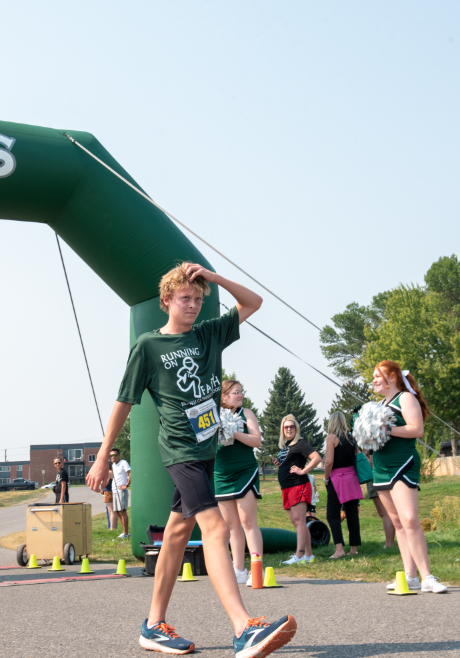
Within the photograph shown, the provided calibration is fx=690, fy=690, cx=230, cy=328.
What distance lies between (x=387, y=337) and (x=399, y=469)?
1591 inches

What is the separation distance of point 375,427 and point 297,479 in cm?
270

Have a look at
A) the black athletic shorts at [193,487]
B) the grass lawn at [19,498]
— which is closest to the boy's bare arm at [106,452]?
the black athletic shorts at [193,487]

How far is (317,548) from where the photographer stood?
31.0 feet

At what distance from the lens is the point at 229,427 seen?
658 centimetres

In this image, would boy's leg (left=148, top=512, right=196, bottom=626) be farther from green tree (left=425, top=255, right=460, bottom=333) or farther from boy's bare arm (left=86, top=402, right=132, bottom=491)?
green tree (left=425, top=255, right=460, bottom=333)

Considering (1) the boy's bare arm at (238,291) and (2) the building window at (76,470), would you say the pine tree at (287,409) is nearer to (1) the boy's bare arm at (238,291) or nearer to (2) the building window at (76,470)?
(2) the building window at (76,470)

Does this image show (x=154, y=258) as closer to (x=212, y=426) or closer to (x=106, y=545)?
(x=212, y=426)

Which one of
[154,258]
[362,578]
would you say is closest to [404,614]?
[362,578]

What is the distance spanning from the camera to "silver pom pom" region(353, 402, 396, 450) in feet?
18.3

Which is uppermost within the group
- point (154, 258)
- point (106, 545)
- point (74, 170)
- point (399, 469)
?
point (74, 170)

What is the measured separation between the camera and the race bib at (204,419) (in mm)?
3582

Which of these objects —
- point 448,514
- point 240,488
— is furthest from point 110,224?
point 448,514

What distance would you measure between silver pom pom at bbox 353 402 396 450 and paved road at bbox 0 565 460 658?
1145 mm

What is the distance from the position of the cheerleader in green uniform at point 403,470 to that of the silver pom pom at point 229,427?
1.46 m
